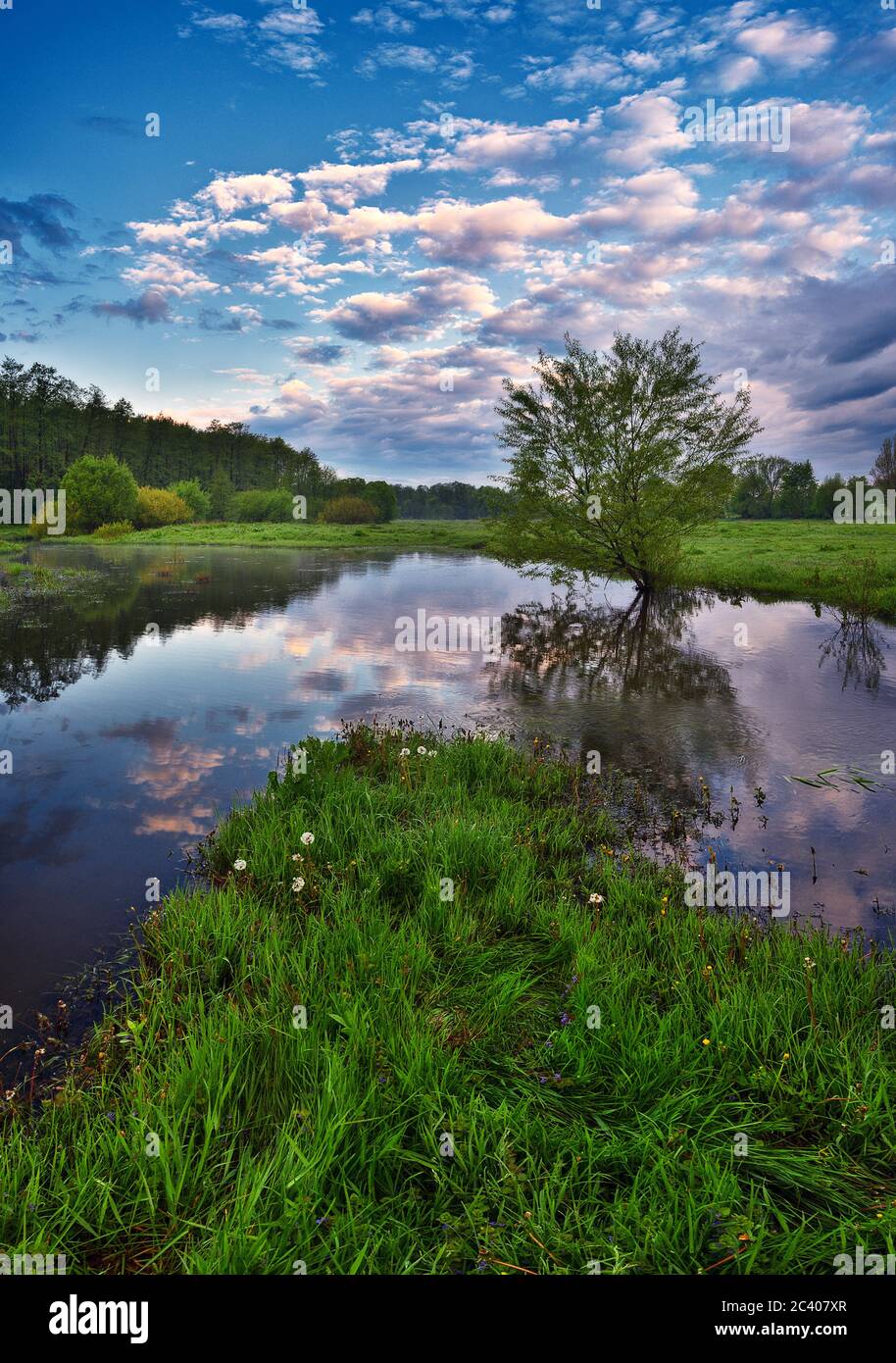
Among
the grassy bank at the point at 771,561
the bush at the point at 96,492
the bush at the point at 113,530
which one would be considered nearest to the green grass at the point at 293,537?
the grassy bank at the point at 771,561

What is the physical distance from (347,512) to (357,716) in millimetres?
112565

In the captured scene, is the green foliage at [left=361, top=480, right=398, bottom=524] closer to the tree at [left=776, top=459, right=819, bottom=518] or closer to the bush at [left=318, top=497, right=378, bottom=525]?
the bush at [left=318, top=497, right=378, bottom=525]

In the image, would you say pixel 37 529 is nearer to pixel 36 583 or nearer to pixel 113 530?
pixel 113 530

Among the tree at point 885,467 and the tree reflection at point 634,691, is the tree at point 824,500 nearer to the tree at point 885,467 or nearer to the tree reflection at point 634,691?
the tree at point 885,467

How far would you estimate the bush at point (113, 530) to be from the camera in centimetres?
Answer: 7762

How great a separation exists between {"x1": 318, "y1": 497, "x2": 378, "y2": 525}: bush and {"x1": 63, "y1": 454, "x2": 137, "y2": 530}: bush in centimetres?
3729

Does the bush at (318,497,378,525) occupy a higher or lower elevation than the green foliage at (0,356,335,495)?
lower

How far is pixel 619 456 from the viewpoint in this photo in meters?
25.2

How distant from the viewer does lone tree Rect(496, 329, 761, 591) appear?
24297 millimetres

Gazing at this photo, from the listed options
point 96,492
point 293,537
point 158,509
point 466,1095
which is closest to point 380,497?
point 158,509

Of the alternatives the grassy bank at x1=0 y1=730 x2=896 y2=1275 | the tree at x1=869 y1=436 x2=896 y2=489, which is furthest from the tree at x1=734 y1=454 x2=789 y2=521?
the grassy bank at x1=0 y1=730 x2=896 y2=1275

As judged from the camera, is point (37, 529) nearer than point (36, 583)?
No
